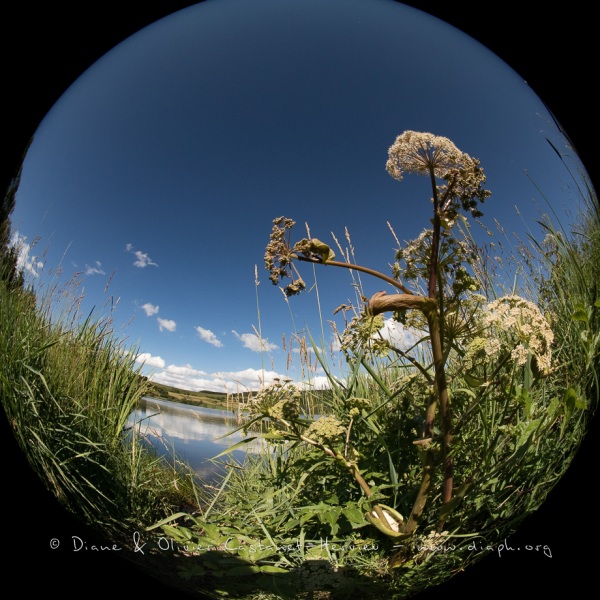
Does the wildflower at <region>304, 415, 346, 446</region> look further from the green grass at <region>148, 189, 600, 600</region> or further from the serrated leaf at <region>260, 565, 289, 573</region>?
the serrated leaf at <region>260, 565, 289, 573</region>

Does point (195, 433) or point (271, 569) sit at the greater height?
point (195, 433)

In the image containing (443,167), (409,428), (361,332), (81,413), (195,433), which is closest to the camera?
(361,332)

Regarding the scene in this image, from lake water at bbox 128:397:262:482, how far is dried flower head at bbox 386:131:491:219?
4.43 ft

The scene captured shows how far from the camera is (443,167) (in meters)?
2.25

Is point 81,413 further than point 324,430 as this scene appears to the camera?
Yes

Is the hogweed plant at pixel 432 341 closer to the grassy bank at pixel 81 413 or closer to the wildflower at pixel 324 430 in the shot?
the wildflower at pixel 324 430

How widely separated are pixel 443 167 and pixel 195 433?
168cm

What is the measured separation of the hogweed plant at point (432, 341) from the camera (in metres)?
2.20

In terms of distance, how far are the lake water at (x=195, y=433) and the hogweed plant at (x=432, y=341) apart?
207 millimetres

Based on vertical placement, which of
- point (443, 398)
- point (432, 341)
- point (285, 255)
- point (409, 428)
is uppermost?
point (285, 255)

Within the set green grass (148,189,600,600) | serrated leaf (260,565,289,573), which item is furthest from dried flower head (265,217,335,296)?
serrated leaf (260,565,289,573)

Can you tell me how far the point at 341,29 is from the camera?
285cm

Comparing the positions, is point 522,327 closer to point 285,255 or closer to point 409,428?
point 409,428

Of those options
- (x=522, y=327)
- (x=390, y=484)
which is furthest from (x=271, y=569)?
(x=522, y=327)
